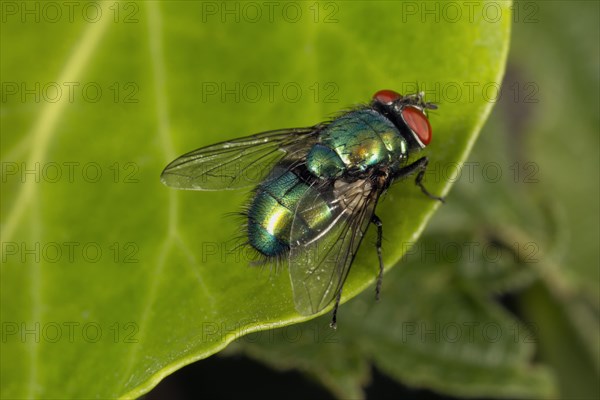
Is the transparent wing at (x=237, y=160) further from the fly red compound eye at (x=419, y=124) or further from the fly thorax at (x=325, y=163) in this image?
the fly red compound eye at (x=419, y=124)

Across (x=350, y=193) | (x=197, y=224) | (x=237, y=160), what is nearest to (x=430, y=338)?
(x=350, y=193)

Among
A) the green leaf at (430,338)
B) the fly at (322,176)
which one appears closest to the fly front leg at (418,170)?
the fly at (322,176)

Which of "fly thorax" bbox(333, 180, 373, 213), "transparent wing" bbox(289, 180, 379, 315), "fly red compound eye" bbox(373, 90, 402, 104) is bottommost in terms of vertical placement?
"transparent wing" bbox(289, 180, 379, 315)

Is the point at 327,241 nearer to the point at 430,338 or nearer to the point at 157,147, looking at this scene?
the point at 157,147

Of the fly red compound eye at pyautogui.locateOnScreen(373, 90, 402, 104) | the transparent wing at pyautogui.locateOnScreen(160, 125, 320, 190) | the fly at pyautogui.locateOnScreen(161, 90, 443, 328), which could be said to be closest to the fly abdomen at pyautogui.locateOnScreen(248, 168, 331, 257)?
the fly at pyautogui.locateOnScreen(161, 90, 443, 328)

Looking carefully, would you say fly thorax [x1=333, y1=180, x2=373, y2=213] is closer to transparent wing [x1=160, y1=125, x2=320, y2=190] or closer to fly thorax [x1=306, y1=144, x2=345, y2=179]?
fly thorax [x1=306, y1=144, x2=345, y2=179]

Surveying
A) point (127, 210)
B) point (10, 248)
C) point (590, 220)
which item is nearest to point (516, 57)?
point (590, 220)
